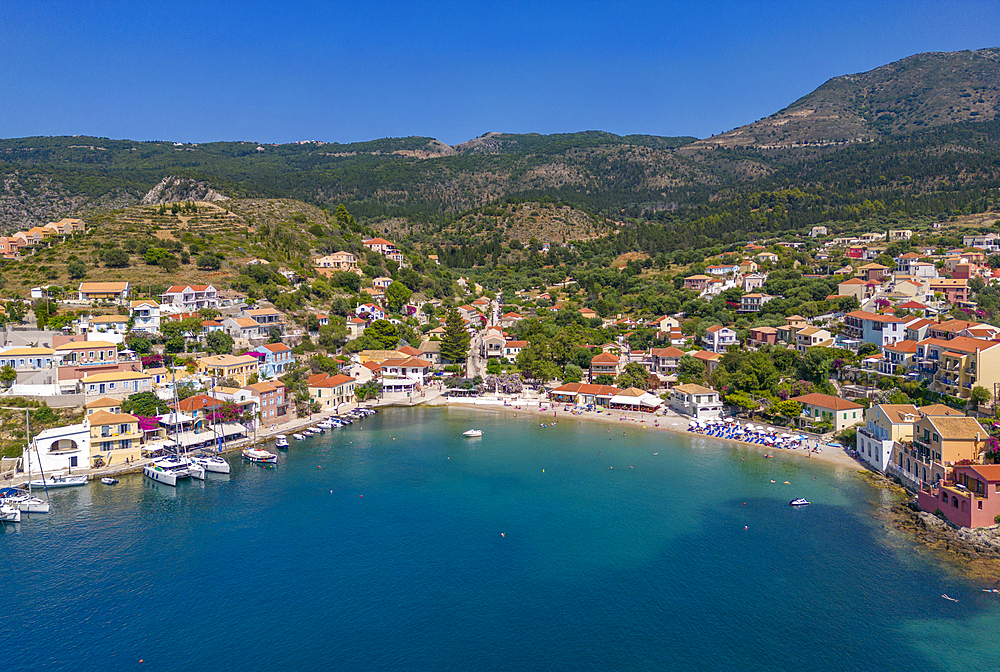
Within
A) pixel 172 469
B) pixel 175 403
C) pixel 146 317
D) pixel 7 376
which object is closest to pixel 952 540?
pixel 172 469

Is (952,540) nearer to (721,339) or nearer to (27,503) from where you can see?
(721,339)

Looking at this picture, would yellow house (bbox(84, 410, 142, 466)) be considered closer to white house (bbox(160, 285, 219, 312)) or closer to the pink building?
white house (bbox(160, 285, 219, 312))

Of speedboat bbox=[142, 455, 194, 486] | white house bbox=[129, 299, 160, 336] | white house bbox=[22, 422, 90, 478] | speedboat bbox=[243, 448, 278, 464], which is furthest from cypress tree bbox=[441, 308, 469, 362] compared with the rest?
white house bbox=[22, 422, 90, 478]

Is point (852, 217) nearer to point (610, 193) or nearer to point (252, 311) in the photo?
point (610, 193)

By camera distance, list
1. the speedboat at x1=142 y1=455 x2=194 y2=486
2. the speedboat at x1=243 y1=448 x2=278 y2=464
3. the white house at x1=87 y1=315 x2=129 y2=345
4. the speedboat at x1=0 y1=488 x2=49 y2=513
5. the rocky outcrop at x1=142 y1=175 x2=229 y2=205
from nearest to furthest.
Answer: the speedboat at x1=0 y1=488 x2=49 y2=513, the speedboat at x1=142 y1=455 x2=194 y2=486, the speedboat at x1=243 y1=448 x2=278 y2=464, the white house at x1=87 y1=315 x2=129 y2=345, the rocky outcrop at x1=142 y1=175 x2=229 y2=205

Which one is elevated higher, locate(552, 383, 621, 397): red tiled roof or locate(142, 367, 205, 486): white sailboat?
locate(552, 383, 621, 397): red tiled roof

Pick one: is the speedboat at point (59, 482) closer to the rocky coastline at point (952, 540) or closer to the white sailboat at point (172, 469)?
the white sailboat at point (172, 469)

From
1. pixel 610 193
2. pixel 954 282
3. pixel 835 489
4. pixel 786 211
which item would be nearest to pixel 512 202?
pixel 610 193

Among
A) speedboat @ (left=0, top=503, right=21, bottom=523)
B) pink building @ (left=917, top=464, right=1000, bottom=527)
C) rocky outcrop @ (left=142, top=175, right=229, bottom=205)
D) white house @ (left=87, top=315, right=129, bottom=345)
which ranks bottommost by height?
speedboat @ (left=0, top=503, right=21, bottom=523)
